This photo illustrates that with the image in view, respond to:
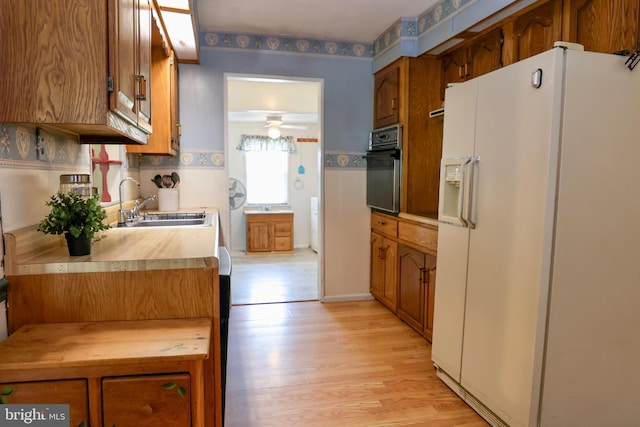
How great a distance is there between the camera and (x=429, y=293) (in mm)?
2820

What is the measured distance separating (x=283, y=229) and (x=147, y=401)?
5.25 meters

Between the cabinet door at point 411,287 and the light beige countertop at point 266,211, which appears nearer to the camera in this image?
the cabinet door at point 411,287

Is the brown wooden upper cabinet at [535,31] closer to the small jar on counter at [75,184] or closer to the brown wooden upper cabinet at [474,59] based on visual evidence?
A: the brown wooden upper cabinet at [474,59]

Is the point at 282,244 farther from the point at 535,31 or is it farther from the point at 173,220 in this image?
the point at 535,31

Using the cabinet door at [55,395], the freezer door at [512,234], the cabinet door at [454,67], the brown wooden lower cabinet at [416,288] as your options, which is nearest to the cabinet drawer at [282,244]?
the brown wooden lower cabinet at [416,288]

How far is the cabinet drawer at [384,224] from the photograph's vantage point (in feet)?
11.1

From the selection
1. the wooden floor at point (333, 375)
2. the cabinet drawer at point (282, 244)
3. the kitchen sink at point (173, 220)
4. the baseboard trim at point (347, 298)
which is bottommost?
the wooden floor at point (333, 375)

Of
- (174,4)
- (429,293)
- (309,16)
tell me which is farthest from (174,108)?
(429,293)

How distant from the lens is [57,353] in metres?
1.11

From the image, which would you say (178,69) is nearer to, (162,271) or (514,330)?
(162,271)

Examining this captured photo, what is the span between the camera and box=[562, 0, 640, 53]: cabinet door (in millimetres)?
1705

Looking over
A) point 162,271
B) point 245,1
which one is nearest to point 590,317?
point 162,271

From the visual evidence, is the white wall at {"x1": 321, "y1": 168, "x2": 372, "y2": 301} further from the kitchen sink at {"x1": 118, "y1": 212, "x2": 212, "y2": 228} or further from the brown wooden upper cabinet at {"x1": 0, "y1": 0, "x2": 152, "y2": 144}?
the brown wooden upper cabinet at {"x1": 0, "y1": 0, "x2": 152, "y2": 144}

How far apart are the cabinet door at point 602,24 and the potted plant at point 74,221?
2.27m
